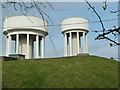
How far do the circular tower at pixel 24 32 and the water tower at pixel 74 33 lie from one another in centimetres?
401

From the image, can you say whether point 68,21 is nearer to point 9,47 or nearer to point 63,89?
point 9,47

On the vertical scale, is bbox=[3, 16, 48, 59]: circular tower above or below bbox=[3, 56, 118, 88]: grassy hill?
above

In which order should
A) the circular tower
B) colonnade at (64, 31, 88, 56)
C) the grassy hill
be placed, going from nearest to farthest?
the grassy hill, the circular tower, colonnade at (64, 31, 88, 56)

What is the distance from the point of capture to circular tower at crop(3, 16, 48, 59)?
3019 cm

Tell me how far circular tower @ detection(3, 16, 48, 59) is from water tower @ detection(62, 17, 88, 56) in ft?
13.2

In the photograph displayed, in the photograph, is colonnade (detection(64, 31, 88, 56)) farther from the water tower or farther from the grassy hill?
the grassy hill

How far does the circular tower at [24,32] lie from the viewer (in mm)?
30188

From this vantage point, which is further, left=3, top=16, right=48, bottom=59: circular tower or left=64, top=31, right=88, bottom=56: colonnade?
left=64, top=31, right=88, bottom=56: colonnade

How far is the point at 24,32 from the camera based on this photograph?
101 ft

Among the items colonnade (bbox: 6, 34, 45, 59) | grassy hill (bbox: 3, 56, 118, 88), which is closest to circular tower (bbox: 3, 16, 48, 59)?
colonnade (bbox: 6, 34, 45, 59)

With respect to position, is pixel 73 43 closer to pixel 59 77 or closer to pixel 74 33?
pixel 74 33

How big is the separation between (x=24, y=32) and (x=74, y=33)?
8072 millimetres

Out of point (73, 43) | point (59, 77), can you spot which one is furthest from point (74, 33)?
point (59, 77)

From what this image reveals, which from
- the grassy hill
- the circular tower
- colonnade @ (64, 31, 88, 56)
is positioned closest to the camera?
the grassy hill
